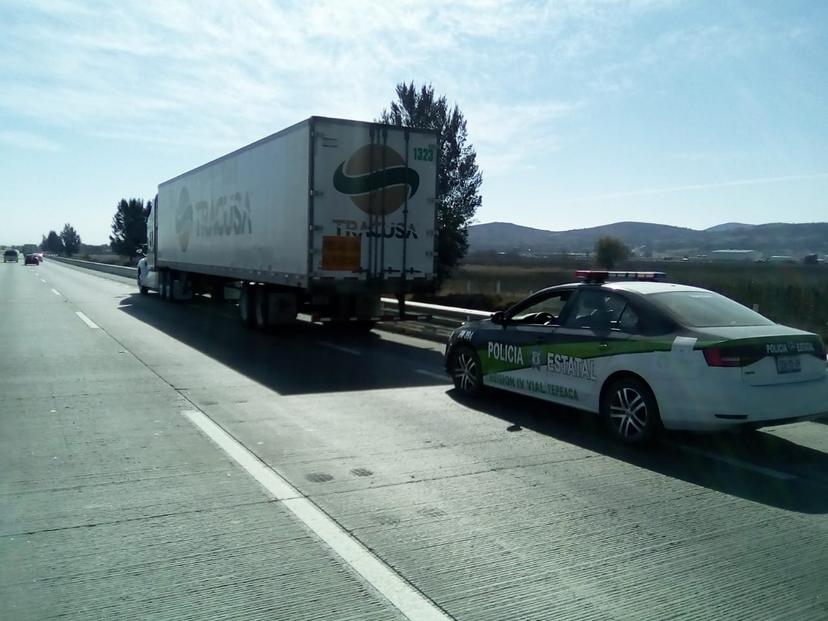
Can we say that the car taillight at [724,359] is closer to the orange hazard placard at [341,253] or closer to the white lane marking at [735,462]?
the white lane marking at [735,462]

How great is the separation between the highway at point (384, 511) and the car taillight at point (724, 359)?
892mm

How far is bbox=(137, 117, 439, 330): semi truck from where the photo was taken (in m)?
14.4

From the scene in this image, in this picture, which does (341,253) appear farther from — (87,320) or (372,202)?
(87,320)

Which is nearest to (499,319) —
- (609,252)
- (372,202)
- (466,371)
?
(466,371)

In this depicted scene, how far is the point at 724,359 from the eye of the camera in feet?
21.6

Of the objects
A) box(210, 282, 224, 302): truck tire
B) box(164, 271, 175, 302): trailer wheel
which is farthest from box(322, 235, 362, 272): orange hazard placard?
box(164, 271, 175, 302): trailer wheel

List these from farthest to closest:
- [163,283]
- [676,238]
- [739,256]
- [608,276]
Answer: [676,238] < [739,256] < [163,283] < [608,276]

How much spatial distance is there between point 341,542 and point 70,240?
19411cm

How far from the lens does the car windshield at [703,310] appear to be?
7184 mm

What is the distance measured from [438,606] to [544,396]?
186 inches

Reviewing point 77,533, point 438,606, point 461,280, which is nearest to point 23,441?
point 77,533

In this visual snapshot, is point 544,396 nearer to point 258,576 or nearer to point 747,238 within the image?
point 258,576

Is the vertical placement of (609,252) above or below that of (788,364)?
above

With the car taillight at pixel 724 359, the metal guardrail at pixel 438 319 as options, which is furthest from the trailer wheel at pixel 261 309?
the car taillight at pixel 724 359
